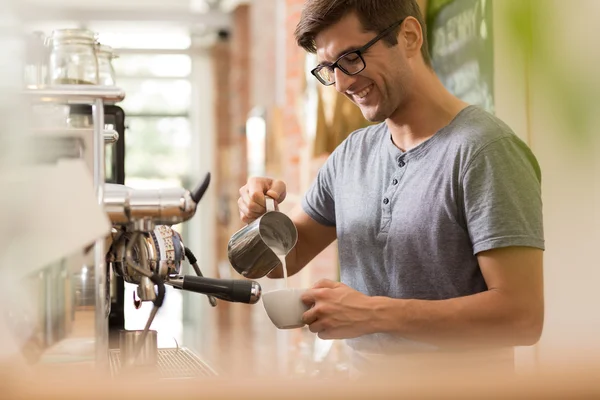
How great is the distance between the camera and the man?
1040 millimetres

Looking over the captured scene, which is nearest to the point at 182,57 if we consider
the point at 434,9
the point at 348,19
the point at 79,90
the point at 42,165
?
the point at 434,9

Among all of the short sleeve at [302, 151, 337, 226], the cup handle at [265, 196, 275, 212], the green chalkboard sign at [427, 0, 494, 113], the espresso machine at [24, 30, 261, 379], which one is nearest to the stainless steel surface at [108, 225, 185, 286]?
the espresso machine at [24, 30, 261, 379]

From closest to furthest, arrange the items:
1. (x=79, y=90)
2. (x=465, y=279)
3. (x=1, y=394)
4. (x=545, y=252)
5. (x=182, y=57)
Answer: (x=1, y=394) < (x=79, y=90) < (x=545, y=252) < (x=465, y=279) < (x=182, y=57)

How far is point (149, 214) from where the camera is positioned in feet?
2.42

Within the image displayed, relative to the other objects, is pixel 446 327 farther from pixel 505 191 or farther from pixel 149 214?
pixel 149 214

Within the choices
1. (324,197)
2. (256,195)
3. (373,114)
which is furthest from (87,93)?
(324,197)

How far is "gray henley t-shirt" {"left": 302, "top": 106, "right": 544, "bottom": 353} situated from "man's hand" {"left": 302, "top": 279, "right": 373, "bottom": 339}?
0.07m

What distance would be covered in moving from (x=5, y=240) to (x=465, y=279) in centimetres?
99

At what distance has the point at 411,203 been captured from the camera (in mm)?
1193

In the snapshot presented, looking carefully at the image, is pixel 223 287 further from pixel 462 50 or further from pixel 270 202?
pixel 462 50

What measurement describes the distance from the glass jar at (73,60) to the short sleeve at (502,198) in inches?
21.7

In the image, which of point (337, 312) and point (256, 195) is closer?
point (337, 312)

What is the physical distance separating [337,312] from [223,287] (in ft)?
0.62

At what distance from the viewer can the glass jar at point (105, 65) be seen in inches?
45.6
